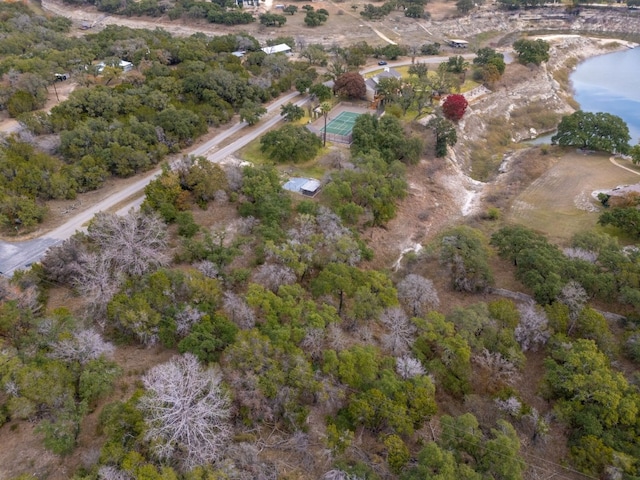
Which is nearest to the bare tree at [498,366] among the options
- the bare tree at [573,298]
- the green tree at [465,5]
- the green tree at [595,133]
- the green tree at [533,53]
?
the bare tree at [573,298]

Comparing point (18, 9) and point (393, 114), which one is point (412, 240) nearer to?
point (393, 114)

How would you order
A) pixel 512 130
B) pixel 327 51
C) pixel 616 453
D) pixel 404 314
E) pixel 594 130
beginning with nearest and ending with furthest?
1. pixel 616 453
2. pixel 404 314
3. pixel 594 130
4. pixel 512 130
5. pixel 327 51

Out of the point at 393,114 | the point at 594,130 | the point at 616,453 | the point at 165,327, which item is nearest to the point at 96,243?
the point at 165,327

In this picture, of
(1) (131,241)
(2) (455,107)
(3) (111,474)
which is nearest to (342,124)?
(2) (455,107)

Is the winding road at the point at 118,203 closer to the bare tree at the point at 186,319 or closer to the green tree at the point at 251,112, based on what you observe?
the green tree at the point at 251,112

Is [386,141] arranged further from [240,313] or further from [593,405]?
[593,405]

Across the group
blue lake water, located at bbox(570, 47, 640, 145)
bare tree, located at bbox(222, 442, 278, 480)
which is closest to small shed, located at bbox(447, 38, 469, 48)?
blue lake water, located at bbox(570, 47, 640, 145)
